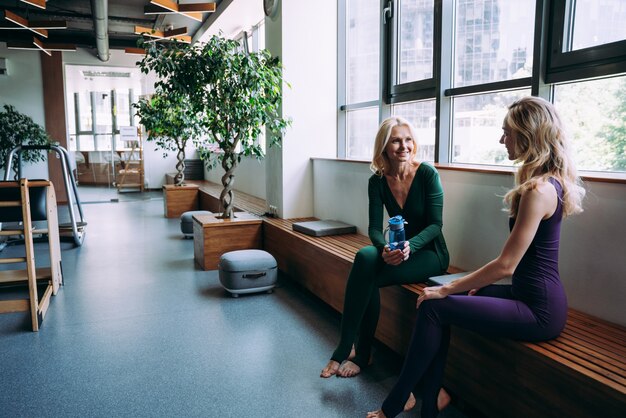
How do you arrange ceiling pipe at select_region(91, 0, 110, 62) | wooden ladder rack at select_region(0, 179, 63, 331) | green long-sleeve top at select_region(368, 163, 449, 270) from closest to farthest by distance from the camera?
1. green long-sleeve top at select_region(368, 163, 449, 270)
2. wooden ladder rack at select_region(0, 179, 63, 331)
3. ceiling pipe at select_region(91, 0, 110, 62)

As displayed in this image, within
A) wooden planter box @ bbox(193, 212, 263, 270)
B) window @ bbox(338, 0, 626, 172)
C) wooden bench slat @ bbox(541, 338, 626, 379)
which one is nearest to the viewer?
wooden bench slat @ bbox(541, 338, 626, 379)

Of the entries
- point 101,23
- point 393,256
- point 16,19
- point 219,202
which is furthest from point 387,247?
point 101,23

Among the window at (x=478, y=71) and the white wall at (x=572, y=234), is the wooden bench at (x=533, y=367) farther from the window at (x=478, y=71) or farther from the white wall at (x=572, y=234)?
the window at (x=478, y=71)

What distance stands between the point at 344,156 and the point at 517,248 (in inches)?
127

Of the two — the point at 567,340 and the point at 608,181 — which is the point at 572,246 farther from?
the point at 567,340

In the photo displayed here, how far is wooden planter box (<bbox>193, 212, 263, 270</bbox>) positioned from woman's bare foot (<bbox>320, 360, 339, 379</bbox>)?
7.90ft

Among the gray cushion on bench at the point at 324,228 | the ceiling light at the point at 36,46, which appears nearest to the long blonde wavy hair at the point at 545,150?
the gray cushion on bench at the point at 324,228

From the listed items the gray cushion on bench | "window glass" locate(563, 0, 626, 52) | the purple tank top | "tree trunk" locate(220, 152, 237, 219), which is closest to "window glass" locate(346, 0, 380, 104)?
the gray cushion on bench

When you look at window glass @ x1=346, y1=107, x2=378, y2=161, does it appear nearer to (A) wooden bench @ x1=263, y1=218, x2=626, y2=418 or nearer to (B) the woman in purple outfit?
(A) wooden bench @ x1=263, y1=218, x2=626, y2=418

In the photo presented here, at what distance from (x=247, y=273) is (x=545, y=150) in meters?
2.55

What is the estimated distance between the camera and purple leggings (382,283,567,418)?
185 cm

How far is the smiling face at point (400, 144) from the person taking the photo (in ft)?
9.03

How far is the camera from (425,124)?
3707mm

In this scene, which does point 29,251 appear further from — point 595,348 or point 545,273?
point 595,348
